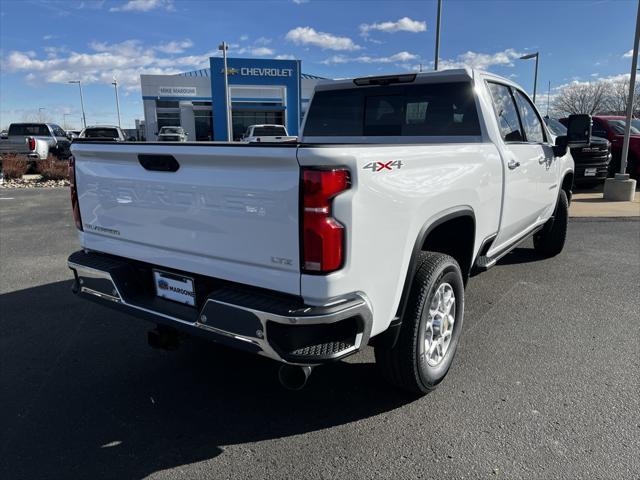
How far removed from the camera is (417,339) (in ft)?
9.30

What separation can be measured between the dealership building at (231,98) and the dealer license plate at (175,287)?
33.6 m

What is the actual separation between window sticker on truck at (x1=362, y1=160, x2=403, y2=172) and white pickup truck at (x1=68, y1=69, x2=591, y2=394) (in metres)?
0.01

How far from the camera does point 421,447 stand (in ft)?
8.74

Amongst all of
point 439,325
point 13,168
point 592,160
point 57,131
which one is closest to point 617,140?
point 592,160

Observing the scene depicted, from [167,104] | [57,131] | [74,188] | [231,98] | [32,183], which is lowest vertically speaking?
[32,183]

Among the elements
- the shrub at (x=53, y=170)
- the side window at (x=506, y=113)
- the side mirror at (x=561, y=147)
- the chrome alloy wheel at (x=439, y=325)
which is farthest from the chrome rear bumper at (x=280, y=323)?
the shrub at (x=53, y=170)

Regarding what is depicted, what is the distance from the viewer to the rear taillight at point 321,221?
2.18m

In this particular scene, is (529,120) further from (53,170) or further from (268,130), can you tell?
(268,130)

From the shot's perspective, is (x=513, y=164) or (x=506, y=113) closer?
(x=513, y=164)

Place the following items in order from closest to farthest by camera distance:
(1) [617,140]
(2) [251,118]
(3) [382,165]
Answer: (3) [382,165]
(1) [617,140]
(2) [251,118]

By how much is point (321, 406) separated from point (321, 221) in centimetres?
142

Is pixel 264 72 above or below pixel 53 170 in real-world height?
above

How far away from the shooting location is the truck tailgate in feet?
7.50

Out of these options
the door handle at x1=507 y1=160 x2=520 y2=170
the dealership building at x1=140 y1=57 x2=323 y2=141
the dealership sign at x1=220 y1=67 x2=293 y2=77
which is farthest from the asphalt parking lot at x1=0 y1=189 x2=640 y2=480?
the dealership sign at x1=220 y1=67 x2=293 y2=77
